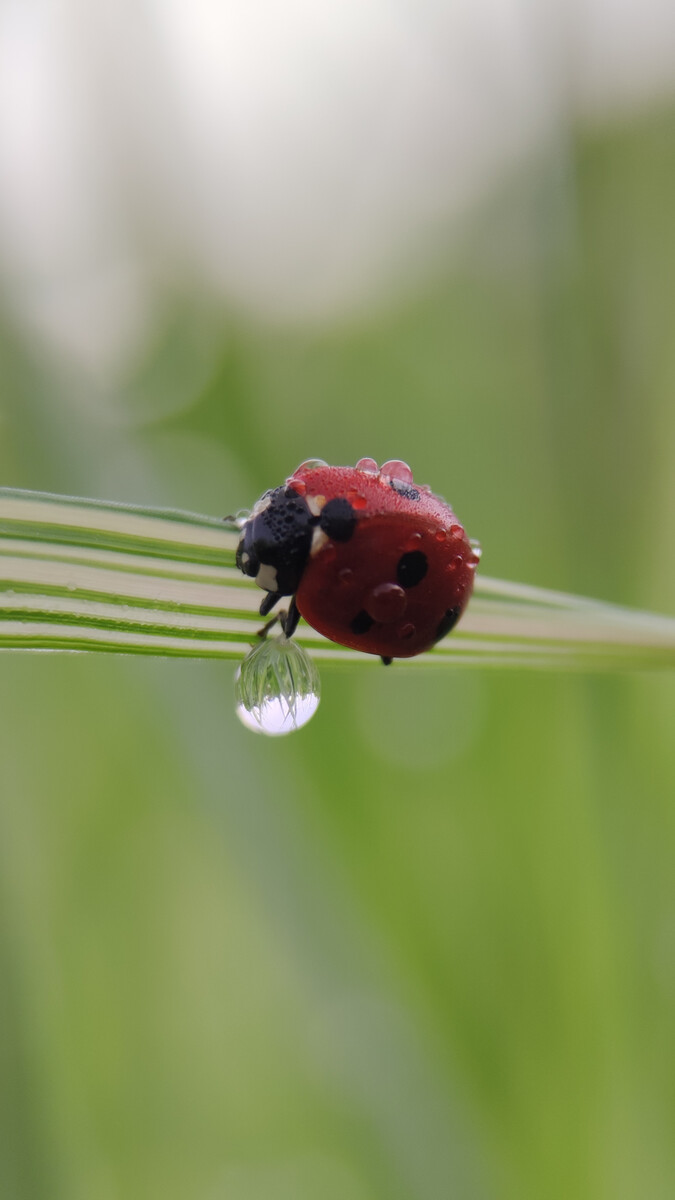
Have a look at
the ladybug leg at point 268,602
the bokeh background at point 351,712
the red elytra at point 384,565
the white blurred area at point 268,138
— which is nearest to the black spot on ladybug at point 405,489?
the red elytra at point 384,565

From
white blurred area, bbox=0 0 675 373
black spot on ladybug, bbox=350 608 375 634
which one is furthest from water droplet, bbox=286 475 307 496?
white blurred area, bbox=0 0 675 373

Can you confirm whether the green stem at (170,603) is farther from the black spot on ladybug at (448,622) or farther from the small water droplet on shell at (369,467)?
the small water droplet on shell at (369,467)

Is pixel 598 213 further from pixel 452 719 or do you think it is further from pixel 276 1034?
pixel 276 1034

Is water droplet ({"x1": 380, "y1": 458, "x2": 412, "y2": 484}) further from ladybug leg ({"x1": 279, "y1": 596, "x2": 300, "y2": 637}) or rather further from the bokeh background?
the bokeh background

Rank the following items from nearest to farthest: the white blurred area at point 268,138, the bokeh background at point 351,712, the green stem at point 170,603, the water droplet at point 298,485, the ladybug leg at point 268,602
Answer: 1. the green stem at point 170,603
2. the ladybug leg at point 268,602
3. the water droplet at point 298,485
4. the bokeh background at point 351,712
5. the white blurred area at point 268,138

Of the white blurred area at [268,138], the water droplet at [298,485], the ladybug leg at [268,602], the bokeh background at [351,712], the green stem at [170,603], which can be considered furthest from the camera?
the white blurred area at [268,138]

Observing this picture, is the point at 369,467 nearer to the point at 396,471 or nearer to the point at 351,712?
the point at 396,471
